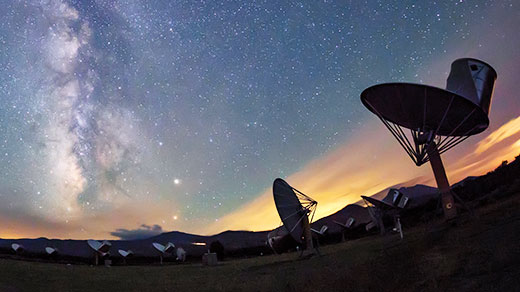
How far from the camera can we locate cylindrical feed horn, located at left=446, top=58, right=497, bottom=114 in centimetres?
2261

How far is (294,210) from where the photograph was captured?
101ft

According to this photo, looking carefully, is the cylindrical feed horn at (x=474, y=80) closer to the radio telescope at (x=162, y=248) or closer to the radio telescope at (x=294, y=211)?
the radio telescope at (x=294, y=211)

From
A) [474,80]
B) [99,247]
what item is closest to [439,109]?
[474,80]

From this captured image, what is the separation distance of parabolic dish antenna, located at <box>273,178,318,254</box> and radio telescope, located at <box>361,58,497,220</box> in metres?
11.3

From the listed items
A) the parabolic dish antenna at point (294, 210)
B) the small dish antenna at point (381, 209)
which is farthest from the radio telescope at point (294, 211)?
the small dish antenna at point (381, 209)

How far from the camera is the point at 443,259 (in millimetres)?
11898

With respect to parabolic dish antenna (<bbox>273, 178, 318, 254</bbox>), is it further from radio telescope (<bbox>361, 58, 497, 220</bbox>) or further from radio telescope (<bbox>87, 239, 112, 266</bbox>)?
radio telescope (<bbox>87, 239, 112, 266</bbox>)

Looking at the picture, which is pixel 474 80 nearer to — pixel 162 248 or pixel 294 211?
pixel 294 211

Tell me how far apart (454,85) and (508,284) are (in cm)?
2029

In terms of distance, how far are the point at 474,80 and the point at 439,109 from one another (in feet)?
17.1

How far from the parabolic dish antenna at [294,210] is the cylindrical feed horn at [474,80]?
598 inches

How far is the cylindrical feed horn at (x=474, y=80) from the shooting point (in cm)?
2261

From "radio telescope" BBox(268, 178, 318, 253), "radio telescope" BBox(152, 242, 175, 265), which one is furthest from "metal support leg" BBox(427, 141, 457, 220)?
"radio telescope" BBox(152, 242, 175, 265)

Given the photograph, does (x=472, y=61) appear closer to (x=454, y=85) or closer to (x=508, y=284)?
(x=454, y=85)
